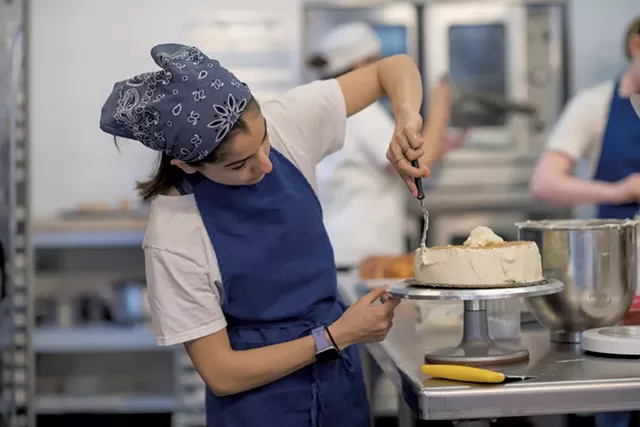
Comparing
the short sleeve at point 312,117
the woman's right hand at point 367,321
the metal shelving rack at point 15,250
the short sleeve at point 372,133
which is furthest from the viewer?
the metal shelving rack at point 15,250

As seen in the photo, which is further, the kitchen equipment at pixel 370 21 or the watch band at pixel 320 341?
the kitchen equipment at pixel 370 21

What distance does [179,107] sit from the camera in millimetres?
1431

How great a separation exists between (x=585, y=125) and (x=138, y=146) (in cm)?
269

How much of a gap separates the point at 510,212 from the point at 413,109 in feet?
9.07

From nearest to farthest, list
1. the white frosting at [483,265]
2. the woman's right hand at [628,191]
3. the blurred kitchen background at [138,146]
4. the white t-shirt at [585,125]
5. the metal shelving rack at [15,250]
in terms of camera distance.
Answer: the white frosting at [483,265], the woman's right hand at [628,191], the white t-shirt at [585,125], the metal shelving rack at [15,250], the blurred kitchen background at [138,146]

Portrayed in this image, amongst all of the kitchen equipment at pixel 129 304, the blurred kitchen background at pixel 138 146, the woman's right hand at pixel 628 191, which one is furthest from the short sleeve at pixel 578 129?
the kitchen equipment at pixel 129 304

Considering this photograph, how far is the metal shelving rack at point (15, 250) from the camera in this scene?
3.42 m

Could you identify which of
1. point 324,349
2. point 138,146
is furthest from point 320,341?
point 138,146

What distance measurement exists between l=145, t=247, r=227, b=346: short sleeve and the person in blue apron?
1323 millimetres

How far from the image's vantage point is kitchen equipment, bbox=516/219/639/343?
4.95 feet

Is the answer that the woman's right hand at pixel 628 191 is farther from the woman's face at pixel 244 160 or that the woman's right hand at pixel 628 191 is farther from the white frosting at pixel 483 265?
the woman's face at pixel 244 160

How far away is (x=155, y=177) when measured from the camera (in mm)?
1615

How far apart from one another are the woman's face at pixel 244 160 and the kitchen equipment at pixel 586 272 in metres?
0.46

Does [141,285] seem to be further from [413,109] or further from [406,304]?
Result: [413,109]
